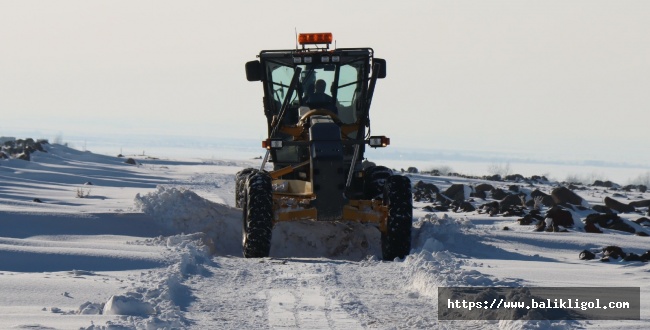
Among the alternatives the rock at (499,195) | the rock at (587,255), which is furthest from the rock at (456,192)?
the rock at (587,255)

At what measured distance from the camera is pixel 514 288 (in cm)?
873

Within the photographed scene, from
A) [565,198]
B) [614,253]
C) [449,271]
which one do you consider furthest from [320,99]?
[565,198]

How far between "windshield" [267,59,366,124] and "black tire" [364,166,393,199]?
961 millimetres

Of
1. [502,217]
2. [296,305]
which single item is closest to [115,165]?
[502,217]

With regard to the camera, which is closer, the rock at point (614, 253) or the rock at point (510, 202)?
the rock at point (614, 253)

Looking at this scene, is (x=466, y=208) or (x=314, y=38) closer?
(x=314, y=38)

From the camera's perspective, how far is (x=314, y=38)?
14.0 m

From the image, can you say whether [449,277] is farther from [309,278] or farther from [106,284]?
→ [106,284]

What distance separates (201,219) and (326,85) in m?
2.53

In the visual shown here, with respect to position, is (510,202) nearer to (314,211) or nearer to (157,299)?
(314,211)

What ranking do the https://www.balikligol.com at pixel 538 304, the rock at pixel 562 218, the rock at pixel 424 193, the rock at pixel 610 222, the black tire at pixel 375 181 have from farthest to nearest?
the rock at pixel 424 193 < the rock at pixel 610 222 < the rock at pixel 562 218 < the black tire at pixel 375 181 < the https://www.balikligol.com at pixel 538 304

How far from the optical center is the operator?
47.1 ft

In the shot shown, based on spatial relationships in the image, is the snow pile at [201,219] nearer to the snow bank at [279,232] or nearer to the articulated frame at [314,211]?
the snow bank at [279,232]

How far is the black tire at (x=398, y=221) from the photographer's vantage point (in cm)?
1230
